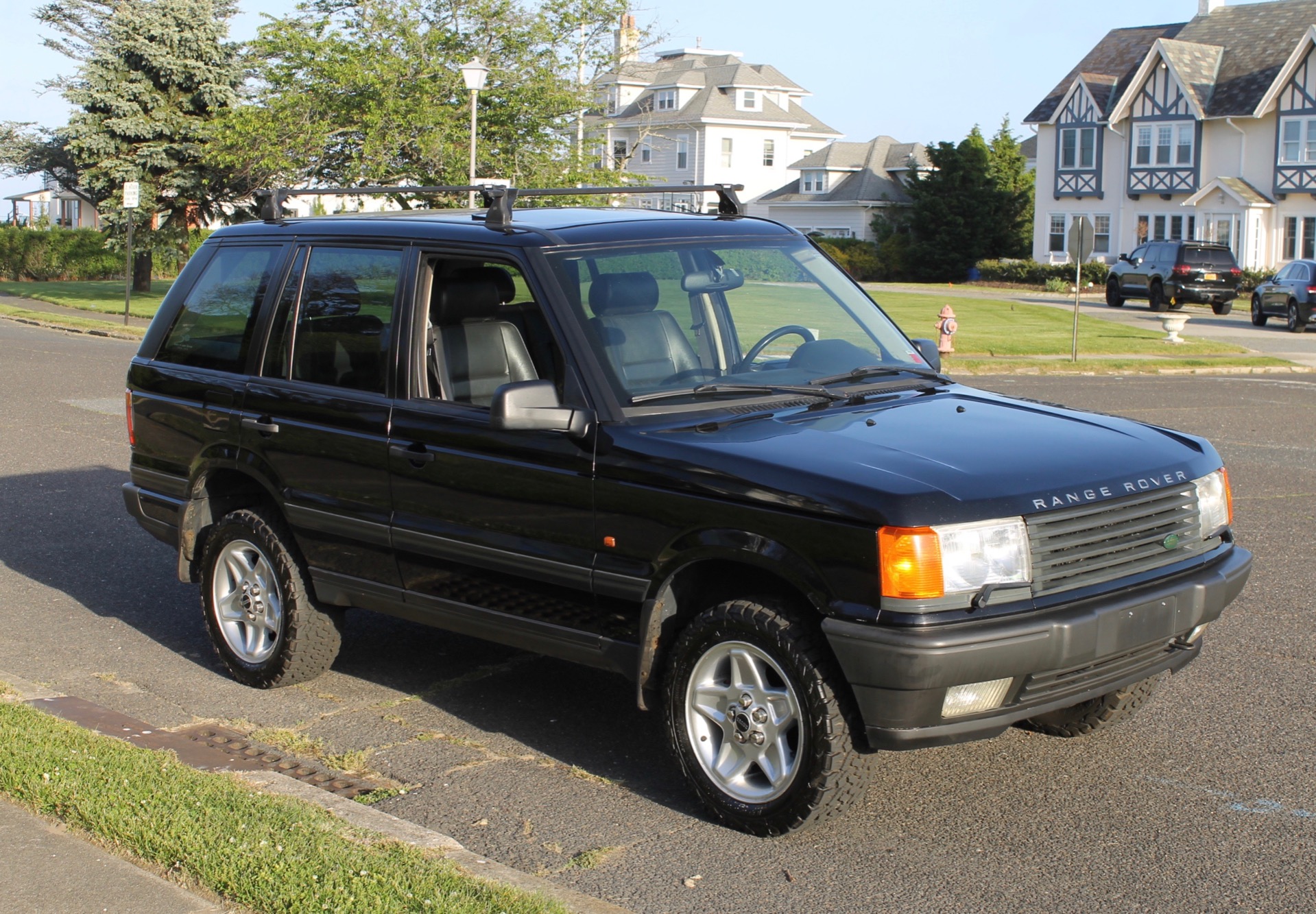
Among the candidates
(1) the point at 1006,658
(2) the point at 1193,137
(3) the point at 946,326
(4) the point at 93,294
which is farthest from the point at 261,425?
(2) the point at 1193,137

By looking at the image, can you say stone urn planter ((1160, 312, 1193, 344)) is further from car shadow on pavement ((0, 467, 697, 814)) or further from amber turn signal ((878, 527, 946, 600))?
amber turn signal ((878, 527, 946, 600))

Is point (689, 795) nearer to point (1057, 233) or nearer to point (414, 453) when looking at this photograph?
point (414, 453)

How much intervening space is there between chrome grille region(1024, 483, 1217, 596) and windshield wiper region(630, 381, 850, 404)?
111 centimetres

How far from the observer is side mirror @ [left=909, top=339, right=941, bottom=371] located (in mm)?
6062

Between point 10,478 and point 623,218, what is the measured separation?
306 inches

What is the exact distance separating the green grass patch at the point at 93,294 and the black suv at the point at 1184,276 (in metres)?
27.4

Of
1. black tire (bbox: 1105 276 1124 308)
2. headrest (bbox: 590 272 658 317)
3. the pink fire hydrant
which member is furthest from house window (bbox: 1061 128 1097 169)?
headrest (bbox: 590 272 658 317)

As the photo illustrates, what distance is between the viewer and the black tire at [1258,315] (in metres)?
36.2

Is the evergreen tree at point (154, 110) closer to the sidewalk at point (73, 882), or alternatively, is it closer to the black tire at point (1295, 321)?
the black tire at point (1295, 321)

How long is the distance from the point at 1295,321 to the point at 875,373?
32539mm

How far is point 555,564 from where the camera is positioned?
5.09 meters

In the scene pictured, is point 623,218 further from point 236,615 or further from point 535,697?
point 236,615

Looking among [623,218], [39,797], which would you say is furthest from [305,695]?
[623,218]

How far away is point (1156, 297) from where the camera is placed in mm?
41250
